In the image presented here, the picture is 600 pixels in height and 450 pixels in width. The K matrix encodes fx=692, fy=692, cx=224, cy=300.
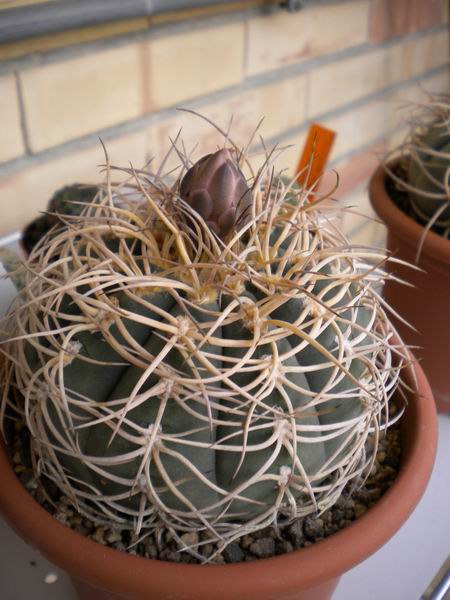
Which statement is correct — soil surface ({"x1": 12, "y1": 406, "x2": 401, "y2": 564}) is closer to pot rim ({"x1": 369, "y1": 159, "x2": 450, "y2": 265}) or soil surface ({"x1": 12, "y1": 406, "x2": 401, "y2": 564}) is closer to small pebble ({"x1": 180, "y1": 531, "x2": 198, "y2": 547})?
small pebble ({"x1": 180, "y1": 531, "x2": 198, "y2": 547})

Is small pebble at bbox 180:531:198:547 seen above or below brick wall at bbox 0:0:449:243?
below

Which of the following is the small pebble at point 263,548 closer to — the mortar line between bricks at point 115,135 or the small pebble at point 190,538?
the small pebble at point 190,538

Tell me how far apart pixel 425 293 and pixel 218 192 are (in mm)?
297

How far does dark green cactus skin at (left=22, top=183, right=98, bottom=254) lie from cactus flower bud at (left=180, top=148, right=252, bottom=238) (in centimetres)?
31

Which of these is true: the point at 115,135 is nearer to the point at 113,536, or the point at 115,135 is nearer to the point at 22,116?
the point at 22,116

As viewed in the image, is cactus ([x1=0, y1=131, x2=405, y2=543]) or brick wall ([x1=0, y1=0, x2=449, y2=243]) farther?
brick wall ([x1=0, y1=0, x2=449, y2=243])

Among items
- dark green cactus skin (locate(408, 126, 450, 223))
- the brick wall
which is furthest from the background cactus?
the brick wall

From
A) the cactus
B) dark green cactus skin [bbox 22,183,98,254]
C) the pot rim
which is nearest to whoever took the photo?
the cactus

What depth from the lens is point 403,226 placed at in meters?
0.60

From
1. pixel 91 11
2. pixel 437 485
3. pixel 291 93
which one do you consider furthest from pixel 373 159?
pixel 437 485

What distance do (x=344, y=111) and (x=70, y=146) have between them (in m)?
0.63

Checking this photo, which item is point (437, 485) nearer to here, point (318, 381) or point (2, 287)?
point (318, 381)

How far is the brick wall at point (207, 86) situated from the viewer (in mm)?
719

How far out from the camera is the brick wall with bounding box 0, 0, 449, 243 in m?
0.72
